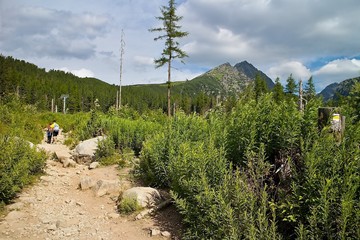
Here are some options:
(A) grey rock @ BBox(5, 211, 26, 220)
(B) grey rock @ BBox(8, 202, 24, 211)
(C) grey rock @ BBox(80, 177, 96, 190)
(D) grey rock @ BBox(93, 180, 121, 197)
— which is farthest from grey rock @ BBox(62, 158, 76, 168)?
(A) grey rock @ BBox(5, 211, 26, 220)

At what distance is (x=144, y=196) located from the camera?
7469 mm

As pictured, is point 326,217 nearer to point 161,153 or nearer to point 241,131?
point 241,131

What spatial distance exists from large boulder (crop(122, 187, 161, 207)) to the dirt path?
0.49m

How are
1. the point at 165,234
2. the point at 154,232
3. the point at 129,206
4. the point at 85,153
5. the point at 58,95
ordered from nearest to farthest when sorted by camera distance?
the point at 165,234, the point at 154,232, the point at 129,206, the point at 85,153, the point at 58,95

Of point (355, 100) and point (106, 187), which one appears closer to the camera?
point (355, 100)

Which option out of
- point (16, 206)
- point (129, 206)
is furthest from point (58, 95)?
point (129, 206)

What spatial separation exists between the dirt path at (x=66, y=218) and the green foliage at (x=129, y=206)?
186 mm

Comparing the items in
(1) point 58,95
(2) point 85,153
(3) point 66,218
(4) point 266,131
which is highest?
(1) point 58,95

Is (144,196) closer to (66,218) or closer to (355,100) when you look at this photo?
(66,218)

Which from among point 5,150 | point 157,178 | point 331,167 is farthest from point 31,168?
point 331,167

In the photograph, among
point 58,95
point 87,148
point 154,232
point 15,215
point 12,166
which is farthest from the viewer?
point 58,95

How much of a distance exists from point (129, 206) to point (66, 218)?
152 centimetres

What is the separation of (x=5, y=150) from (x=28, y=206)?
1.59 m

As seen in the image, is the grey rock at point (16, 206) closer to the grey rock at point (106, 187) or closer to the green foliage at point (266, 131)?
the grey rock at point (106, 187)
